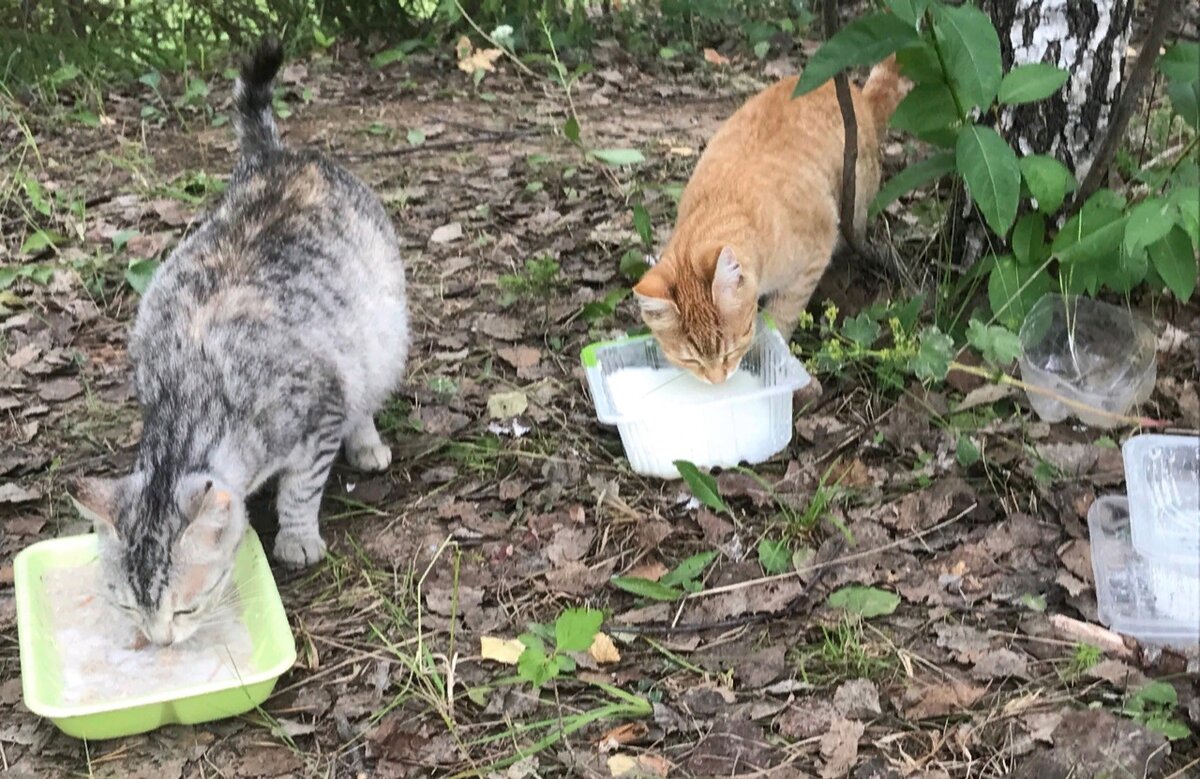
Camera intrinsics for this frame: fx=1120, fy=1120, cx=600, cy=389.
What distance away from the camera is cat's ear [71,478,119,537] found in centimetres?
299

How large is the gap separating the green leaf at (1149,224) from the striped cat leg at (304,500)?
2.42 m

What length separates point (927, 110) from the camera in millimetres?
3324

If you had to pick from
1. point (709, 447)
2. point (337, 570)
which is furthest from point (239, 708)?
point (709, 447)

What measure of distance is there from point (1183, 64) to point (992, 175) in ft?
1.80

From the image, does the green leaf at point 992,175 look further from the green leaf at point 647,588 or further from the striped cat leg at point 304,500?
the striped cat leg at point 304,500

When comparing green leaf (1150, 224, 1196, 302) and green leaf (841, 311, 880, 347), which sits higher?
green leaf (1150, 224, 1196, 302)

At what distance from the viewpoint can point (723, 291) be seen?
144 inches

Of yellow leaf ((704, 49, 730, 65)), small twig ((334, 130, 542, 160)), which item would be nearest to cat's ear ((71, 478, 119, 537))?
small twig ((334, 130, 542, 160))

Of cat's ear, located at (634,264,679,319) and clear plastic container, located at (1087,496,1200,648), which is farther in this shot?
cat's ear, located at (634,264,679,319)

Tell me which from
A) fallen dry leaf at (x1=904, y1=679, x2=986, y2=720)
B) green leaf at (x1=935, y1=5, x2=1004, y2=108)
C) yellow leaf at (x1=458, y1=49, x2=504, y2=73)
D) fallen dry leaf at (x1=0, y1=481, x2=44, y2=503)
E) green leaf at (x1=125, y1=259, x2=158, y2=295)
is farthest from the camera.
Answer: yellow leaf at (x1=458, y1=49, x2=504, y2=73)

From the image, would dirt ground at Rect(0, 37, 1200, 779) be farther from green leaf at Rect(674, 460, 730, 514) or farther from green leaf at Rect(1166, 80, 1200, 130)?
green leaf at Rect(1166, 80, 1200, 130)

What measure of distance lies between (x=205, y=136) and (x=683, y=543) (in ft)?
14.4

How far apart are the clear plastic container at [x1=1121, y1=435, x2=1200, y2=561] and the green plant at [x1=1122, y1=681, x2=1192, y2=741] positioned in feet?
1.32

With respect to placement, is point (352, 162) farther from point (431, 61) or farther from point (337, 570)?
point (337, 570)
